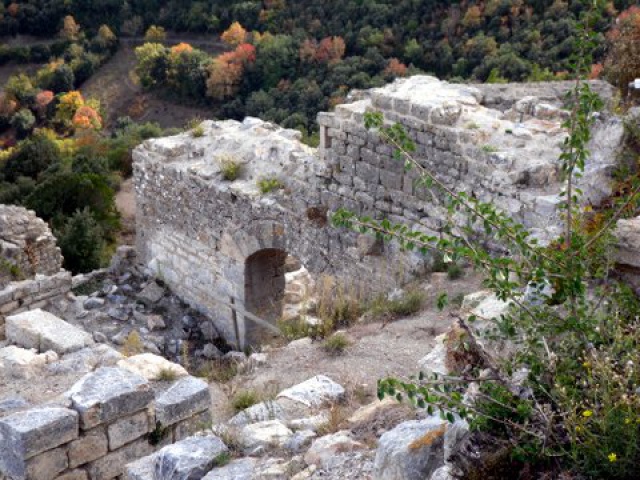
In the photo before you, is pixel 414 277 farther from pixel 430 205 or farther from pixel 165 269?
pixel 165 269

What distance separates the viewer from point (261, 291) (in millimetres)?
9773

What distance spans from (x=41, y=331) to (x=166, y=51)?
26397 mm

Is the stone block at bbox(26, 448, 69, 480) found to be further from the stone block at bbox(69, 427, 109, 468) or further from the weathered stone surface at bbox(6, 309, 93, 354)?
the weathered stone surface at bbox(6, 309, 93, 354)

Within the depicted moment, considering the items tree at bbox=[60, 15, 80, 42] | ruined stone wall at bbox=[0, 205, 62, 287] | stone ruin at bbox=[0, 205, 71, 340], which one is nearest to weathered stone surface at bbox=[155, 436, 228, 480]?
stone ruin at bbox=[0, 205, 71, 340]

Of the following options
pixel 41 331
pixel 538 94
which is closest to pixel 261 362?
pixel 41 331

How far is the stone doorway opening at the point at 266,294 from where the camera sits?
9.59m

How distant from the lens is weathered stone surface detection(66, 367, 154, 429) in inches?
181

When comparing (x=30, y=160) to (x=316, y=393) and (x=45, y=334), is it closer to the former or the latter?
(x=45, y=334)

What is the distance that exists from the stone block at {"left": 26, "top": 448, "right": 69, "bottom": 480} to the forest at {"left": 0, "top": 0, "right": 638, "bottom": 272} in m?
10.5

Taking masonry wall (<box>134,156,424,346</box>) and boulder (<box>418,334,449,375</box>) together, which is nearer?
boulder (<box>418,334,449,375</box>)

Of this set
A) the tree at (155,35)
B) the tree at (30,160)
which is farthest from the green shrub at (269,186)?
the tree at (155,35)

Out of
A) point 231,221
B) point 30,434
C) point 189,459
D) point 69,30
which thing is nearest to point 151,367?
point 30,434

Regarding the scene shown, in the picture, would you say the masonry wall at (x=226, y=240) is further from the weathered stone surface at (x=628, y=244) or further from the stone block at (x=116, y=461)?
the weathered stone surface at (x=628, y=244)

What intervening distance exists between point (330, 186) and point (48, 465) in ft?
15.7
